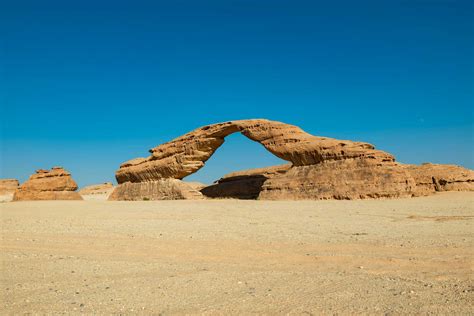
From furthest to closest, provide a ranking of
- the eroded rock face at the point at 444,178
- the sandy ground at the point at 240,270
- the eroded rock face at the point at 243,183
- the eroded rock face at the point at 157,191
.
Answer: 1. the eroded rock face at the point at 243,183
2. the eroded rock face at the point at 157,191
3. the eroded rock face at the point at 444,178
4. the sandy ground at the point at 240,270

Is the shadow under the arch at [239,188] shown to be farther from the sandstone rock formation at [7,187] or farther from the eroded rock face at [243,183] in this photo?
the sandstone rock formation at [7,187]

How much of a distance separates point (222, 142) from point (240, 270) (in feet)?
82.8

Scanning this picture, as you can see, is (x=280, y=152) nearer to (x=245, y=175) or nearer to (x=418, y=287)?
(x=245, y=175)

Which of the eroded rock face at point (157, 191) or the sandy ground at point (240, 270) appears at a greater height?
the eroded rock face at point (157, 191)

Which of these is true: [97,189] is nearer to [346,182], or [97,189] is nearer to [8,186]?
[8,186]

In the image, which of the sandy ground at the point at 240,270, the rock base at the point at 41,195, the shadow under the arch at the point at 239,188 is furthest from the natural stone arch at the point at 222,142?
the sandy ground at the point at 240,270

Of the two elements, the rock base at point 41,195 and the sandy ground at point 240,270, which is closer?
the sandy ground at point 240,270

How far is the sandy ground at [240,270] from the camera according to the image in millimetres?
3982

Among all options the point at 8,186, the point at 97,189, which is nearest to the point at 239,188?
the point at 8,186

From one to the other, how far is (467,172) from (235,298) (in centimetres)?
2708

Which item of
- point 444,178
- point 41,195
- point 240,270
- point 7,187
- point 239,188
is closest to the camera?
point 240,270

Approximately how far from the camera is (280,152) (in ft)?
86.8

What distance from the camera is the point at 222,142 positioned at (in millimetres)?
30531

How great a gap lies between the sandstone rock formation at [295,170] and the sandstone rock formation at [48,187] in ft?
14.3
